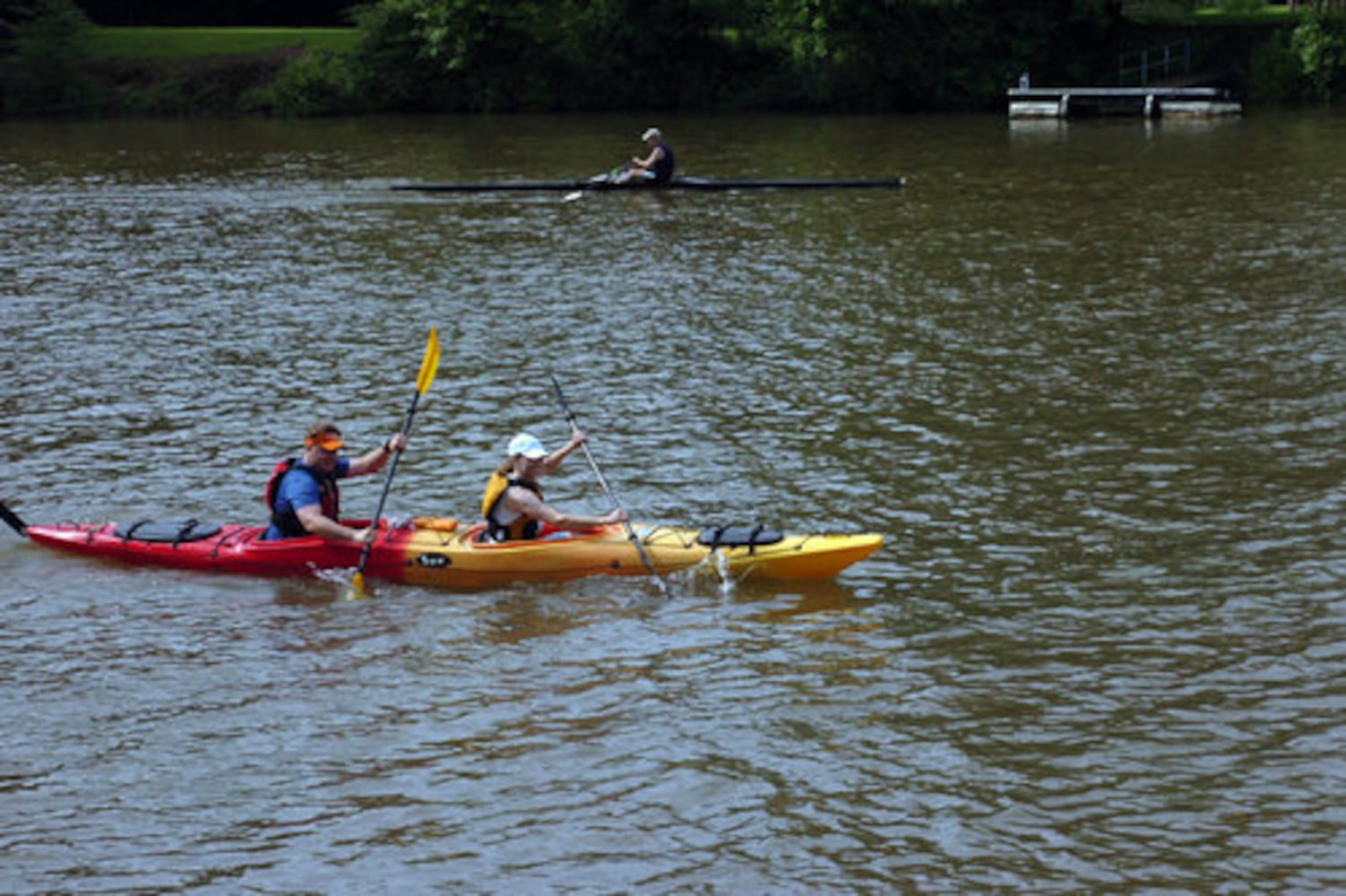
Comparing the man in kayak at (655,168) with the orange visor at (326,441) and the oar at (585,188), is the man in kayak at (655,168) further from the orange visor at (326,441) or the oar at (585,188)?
the orange visor at (326,441)

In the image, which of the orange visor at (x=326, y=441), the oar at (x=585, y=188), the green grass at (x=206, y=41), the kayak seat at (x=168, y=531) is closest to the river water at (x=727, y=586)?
the kayak seat at (x=168, y=531)

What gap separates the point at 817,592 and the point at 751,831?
393 centimetres

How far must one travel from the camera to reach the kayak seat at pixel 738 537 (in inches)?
548

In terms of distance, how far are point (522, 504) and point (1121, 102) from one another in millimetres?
38424

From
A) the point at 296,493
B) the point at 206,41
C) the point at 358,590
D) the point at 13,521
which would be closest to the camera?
the point at 358,590

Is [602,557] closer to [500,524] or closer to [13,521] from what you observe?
[500,524]

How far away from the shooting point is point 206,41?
56.7 metres

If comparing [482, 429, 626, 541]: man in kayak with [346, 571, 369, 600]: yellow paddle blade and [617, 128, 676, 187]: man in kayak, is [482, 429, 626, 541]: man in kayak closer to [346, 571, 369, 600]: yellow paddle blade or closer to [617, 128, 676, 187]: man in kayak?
[346, 571, 369, 600]: yellow paddle blade

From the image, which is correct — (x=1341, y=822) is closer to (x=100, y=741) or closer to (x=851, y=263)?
(x=100, y=741)

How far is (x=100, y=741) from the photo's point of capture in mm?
11516

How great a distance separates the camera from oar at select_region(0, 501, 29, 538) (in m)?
15.1

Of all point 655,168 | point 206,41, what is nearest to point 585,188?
point 655,168

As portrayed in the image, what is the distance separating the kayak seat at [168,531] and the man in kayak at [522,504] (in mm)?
2486

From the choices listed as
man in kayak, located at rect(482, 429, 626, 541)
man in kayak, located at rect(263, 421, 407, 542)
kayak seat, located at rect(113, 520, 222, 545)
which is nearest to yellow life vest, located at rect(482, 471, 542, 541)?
man in kayak, located at rect(482, 429, 626, 541)
